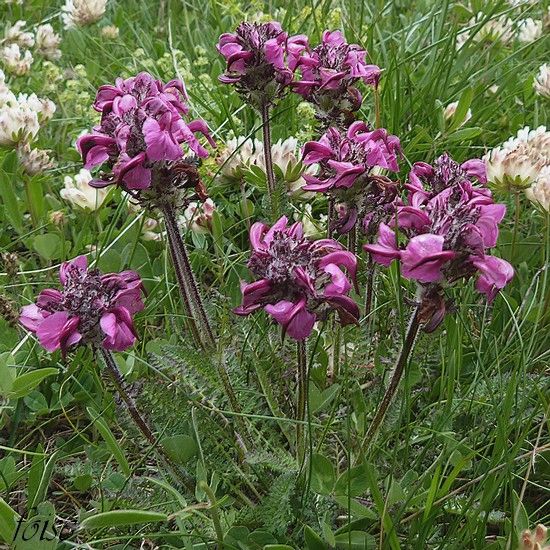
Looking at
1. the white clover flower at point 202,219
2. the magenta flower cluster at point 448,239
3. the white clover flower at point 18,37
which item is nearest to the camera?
the magenta flower cluster at point 448,239

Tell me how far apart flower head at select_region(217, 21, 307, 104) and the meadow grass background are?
13.4 inches

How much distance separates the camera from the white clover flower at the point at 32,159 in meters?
2.45

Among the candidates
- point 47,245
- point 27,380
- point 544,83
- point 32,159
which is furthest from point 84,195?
point 544,83

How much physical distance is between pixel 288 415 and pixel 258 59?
0.77 meters

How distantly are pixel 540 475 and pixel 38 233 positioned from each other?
5.34ft

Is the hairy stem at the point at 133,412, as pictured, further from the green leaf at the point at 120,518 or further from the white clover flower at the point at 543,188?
the white clover flower at the point at 543,188

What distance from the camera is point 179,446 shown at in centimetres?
147

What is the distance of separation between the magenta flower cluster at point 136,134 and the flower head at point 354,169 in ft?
0.79

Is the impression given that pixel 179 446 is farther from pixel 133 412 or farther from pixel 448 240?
pixel 448 240

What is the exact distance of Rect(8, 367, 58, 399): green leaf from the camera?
157 centimetres

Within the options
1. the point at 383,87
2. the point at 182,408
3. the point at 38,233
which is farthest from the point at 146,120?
the point at 383,87

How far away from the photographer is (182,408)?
146 centimetres

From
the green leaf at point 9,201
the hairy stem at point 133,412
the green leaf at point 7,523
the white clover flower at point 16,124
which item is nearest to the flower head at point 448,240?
the hairy stem at point 133,412

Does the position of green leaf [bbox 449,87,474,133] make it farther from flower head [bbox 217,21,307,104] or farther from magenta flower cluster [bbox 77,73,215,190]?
magenta flower cluster [bbox 77,73,215,190]
